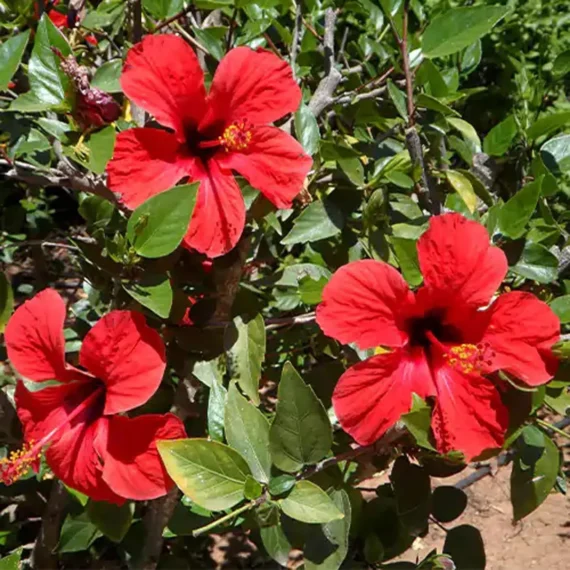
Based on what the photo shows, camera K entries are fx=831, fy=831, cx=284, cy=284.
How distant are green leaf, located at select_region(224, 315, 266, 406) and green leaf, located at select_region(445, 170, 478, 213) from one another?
37 cm

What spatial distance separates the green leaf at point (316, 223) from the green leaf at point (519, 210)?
0.86 feet

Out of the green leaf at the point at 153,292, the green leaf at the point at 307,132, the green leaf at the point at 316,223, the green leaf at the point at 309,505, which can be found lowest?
the green leaf at the point at 309,505

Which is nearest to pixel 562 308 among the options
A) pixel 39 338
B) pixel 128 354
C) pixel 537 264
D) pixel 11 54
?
pixel 537 264

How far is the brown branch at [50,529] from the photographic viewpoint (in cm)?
164

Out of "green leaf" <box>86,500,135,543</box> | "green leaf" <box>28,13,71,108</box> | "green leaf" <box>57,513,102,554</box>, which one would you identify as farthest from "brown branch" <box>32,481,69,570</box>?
"green leaf" <box>28,13,71,108</box>

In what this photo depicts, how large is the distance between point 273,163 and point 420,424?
440 millimetres

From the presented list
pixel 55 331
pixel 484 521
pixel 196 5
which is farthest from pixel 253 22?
pixel 484 521

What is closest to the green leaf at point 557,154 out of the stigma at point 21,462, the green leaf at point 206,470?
the green leaf at point 206,470

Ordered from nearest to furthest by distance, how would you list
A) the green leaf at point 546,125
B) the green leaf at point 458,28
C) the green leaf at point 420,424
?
1. the green leaf at point 420,424
2. the green leaf at point 458,28
3. the green leaf at point 546,125

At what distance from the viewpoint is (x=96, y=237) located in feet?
4.07

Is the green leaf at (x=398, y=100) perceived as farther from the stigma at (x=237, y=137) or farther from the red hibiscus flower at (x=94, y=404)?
the red hibiscus flower at (x=94, y=404)

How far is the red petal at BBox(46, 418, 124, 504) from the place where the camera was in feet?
3.89

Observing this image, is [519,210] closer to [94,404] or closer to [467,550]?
[467,550]

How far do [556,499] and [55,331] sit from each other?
1510 millimetres
